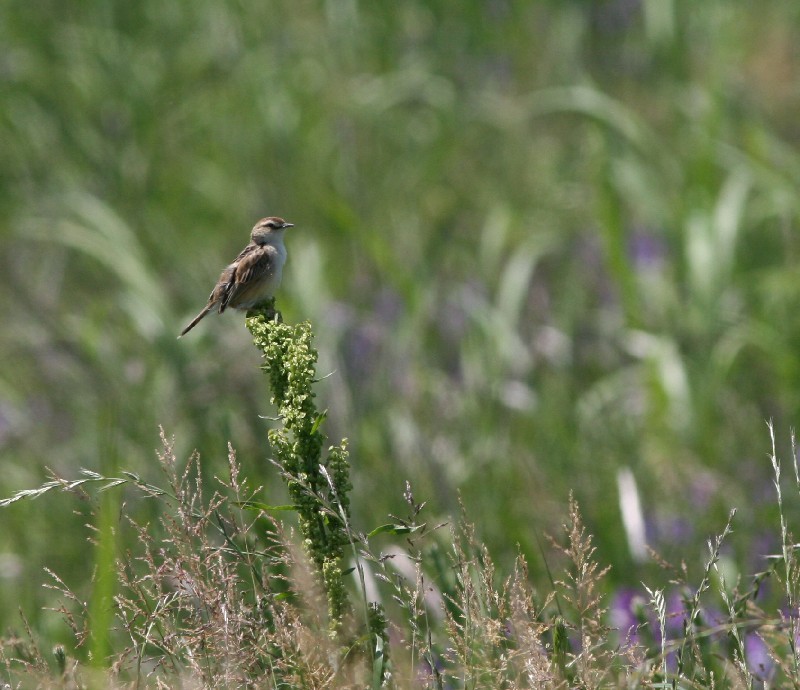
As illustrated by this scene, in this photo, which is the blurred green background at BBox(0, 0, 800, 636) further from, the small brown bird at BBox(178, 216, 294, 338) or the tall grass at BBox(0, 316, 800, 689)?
the tall grass at BBox(0, 316, 800, 689)

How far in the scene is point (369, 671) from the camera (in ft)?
5.90

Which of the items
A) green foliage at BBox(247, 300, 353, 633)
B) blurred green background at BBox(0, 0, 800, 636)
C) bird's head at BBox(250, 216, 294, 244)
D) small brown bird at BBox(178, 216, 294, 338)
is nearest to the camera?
green foliage at BBox(247, 300, 353, 633)

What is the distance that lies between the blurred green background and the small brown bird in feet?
2.62

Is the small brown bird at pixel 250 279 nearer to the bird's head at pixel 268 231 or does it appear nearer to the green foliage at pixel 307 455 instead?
the bird's head at pixel 268 231

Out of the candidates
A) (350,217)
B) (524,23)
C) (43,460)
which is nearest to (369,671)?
(350,217)

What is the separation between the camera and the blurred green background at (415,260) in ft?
14.5

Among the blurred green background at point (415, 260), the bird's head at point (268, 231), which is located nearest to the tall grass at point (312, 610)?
the bird's head at point (268, 231)

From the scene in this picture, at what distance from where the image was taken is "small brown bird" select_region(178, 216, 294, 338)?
8.29ft

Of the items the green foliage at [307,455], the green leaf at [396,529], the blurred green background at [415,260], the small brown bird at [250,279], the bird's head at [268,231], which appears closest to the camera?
the green leaf at [396,529]

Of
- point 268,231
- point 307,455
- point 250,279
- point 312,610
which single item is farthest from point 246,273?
point 312,610

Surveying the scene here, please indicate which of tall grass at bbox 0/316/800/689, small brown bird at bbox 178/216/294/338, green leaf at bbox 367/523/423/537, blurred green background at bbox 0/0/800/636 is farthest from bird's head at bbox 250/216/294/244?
green leaf at bbox 367/523/423/537

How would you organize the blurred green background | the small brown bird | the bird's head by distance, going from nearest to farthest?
the small brown bird
the bird's head
the blurred green background

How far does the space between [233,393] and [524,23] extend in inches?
169

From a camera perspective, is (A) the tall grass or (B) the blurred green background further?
(B) the blurred green background
